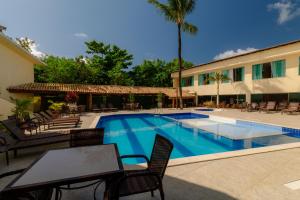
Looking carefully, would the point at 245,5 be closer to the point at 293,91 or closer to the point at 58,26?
the point at 293,91

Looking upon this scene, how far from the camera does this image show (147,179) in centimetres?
271

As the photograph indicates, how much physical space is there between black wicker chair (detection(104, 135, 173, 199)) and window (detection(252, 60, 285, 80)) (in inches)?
747

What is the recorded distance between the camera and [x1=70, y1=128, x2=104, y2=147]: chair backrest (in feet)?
11.7

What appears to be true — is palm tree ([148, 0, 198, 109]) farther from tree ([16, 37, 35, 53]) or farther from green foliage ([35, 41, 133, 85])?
tree ([16, 37, 35, 53])

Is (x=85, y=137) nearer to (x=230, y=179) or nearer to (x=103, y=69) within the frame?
(x=230, y=179)

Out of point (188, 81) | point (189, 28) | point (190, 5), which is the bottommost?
point (188, 81)

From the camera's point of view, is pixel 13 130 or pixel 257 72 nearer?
pixel 13 130

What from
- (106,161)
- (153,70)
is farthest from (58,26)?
(106,161)

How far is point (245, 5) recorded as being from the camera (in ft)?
69.3

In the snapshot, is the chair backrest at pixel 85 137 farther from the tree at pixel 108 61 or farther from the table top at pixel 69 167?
Answer: the tree at pixel 108 61

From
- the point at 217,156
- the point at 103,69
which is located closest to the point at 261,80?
the point at 217,156

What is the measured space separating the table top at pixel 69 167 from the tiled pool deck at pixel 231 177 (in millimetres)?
801

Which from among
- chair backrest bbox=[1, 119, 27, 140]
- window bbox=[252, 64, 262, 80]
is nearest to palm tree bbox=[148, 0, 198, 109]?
window bbox=[252, 64, 262, 80]

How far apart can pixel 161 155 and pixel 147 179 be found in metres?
0.43
